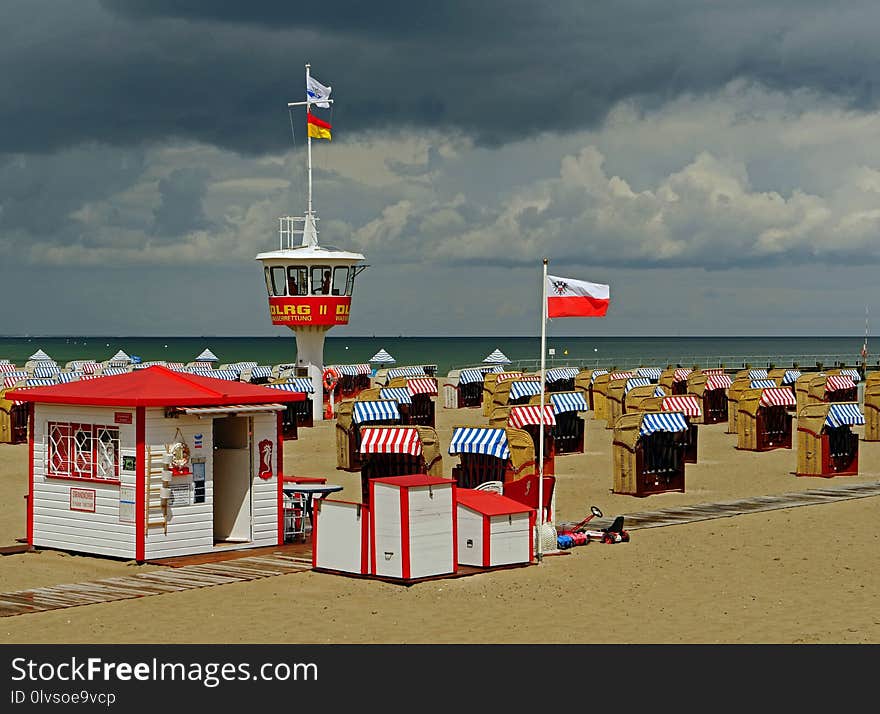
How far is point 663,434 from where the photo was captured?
25.1 meters

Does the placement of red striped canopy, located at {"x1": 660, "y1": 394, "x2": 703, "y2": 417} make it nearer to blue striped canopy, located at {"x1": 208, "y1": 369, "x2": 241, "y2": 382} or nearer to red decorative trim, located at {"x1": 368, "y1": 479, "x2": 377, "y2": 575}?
red decorative trim, located at {"x1": 368, "y1": 479, "x2": 377, "y2": 575}

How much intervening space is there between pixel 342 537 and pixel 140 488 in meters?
2.71

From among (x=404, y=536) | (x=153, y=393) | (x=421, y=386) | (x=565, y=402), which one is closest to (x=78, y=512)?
(x=153, y=393)

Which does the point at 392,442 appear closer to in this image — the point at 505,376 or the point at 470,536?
the point at 470,536

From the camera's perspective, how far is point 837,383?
43125 millimetres

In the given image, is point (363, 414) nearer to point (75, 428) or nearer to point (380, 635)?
point (75, 428)

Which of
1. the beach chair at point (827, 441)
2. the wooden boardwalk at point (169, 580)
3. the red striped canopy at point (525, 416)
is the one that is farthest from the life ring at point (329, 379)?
the wooden boardwalk at point (169, 580)

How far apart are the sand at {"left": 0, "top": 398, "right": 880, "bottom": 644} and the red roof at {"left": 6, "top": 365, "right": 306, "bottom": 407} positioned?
6.65 ft

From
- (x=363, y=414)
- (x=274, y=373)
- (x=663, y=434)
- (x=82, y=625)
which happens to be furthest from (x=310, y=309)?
(x=82, y=625)

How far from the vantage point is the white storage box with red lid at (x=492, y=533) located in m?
16.1

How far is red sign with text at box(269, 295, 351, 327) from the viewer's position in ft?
143

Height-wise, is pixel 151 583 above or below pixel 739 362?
below

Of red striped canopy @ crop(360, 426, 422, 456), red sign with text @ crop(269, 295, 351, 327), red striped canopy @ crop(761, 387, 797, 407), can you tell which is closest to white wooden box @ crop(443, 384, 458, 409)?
red sign with text @ crop(269, 295, 351, 327)
